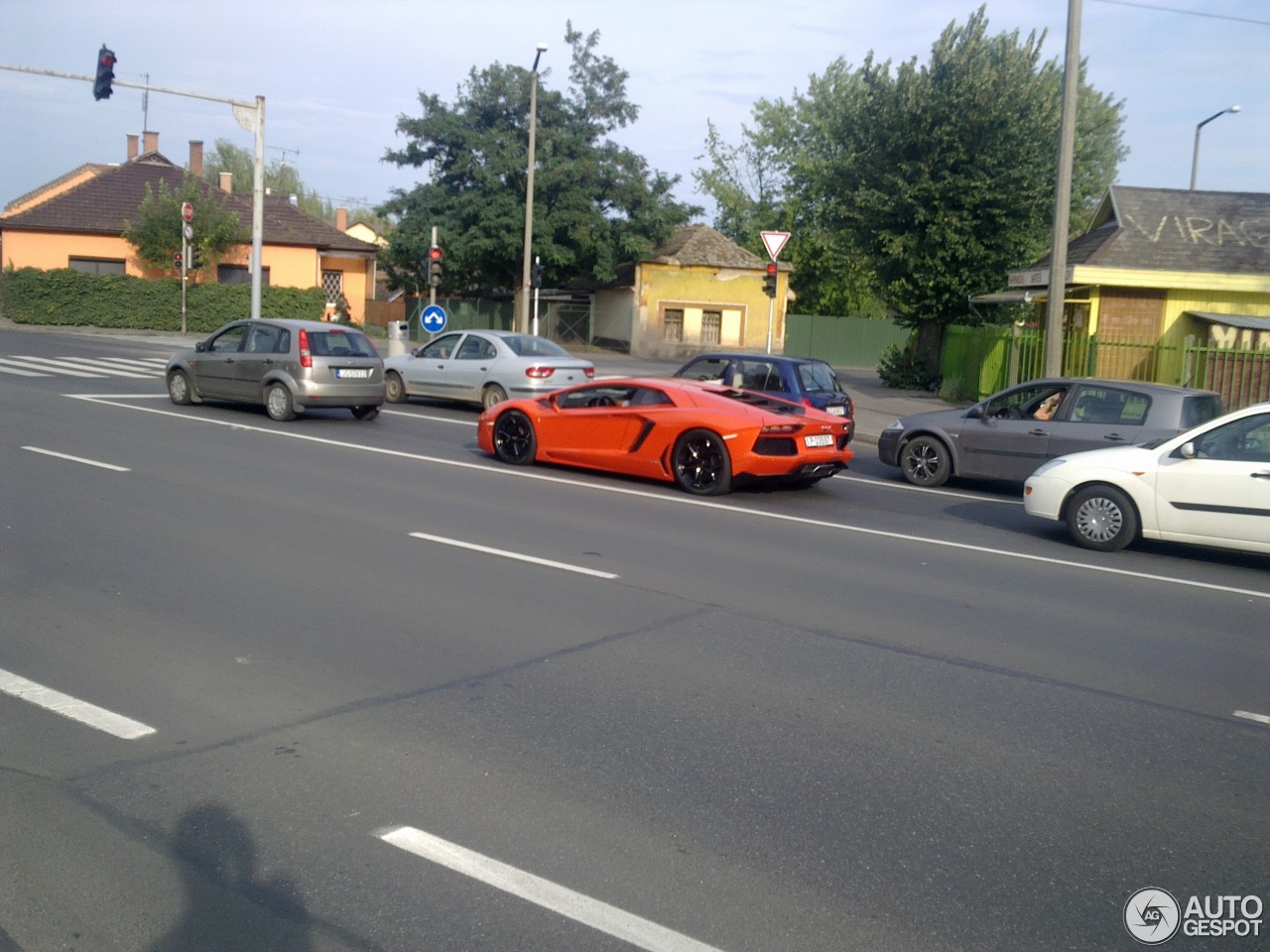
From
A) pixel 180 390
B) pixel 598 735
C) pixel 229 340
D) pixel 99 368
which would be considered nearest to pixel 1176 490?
pixel 598 735

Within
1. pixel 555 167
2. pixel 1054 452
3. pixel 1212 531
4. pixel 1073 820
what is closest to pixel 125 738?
pixel 1073 820

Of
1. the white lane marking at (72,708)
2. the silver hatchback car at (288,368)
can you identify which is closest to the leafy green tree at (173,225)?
the silver hatchback car at (288,368)

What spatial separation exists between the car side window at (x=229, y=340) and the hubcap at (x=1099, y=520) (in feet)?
41.3

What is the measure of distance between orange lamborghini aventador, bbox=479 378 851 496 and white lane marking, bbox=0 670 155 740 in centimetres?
790

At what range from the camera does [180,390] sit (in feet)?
61.2

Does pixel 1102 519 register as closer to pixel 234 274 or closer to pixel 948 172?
pixel 948 172

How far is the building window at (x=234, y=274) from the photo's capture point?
49.2 metres

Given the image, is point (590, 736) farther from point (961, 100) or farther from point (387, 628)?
point (961, 100)

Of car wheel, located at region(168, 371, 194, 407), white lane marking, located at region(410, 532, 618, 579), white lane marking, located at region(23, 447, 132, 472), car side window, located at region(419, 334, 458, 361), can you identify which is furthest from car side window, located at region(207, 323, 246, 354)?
white lane marking, located at region(410, 532, 618, 579)

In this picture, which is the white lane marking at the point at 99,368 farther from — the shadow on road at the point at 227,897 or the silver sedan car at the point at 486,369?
the shadow on road at the point at 227,897

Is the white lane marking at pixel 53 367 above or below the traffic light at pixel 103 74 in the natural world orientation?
below

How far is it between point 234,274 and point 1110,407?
43.3 metres

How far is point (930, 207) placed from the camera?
2797 cm

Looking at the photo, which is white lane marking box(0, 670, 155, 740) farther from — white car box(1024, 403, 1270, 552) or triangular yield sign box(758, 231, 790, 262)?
triangular yield sign box(758, 231, 790, 262)
